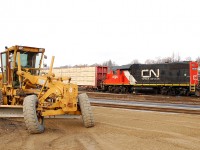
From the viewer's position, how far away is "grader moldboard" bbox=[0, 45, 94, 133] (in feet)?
29.1

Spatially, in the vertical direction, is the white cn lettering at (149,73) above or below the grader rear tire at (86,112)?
above

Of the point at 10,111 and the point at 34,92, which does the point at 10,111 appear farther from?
the point at 34,92

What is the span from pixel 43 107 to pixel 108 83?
27684mm

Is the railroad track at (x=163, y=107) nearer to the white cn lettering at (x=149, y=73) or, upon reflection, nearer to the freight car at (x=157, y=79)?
the freight car at (x=157, y=79)

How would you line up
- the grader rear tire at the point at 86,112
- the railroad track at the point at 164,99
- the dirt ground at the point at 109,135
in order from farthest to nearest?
the railroad track at the point at 164,99
the grader rear tire at the point at 86,112
the dirt ground at the point at 109,135

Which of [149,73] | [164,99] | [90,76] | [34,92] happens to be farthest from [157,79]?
[34,92]

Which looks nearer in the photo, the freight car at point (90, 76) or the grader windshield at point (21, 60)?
the grader windshield at point (21, 60)

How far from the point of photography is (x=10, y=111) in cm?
954

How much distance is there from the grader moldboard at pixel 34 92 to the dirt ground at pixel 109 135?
0.53 m

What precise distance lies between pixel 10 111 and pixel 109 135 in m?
3.50

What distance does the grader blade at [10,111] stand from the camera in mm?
9453

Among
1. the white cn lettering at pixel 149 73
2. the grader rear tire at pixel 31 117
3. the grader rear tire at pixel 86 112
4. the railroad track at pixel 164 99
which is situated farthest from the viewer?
the white cn lettering at pixel 149 73

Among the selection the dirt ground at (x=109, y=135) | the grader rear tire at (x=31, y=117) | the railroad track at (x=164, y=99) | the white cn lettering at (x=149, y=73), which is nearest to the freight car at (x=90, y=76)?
the white cn lettering at (x=149, y=73)

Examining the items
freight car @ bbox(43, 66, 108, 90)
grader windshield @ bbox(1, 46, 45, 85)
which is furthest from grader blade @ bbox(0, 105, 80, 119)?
freight car @ bbox(43, 66, 108, 90)
